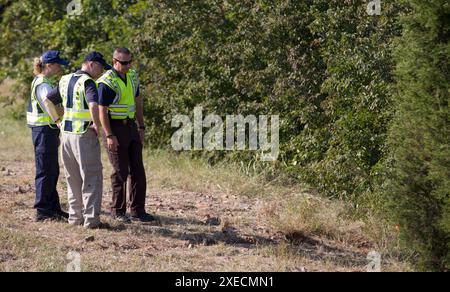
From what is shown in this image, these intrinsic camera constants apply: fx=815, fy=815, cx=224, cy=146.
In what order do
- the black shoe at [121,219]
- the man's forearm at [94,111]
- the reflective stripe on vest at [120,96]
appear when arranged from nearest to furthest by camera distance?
1. the man's forearm at [94,111]
2. the reflective stripe on vest at [120,96]
3. the black shoe at [121,219]

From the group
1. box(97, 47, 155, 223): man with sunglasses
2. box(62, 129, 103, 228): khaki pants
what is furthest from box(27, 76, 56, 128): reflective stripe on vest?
box(97, 47, 155, 223): man with sunglasses

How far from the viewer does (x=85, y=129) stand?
8.51 metres

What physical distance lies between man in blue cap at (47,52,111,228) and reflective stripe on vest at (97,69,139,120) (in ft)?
0.44

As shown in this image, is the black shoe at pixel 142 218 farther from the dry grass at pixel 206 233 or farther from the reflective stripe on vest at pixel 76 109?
the reflective stripe on vest at pixel 76 109

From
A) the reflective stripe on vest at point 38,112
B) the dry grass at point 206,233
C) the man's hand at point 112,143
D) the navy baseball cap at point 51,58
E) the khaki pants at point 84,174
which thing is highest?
the navy baseball cap at point 51,58

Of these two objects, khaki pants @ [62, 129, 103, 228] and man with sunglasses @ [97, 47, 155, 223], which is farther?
man with sunglasses @ [97, 47, 155, 223]

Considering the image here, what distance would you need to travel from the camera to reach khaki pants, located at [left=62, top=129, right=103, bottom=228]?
8516 mm

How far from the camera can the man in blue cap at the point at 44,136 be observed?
29.4ft

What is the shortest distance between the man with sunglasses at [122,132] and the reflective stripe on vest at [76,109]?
17 centimetres

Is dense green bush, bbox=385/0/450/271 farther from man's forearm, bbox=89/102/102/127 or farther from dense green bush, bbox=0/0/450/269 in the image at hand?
man's forearm, bbox=89/102/102/127

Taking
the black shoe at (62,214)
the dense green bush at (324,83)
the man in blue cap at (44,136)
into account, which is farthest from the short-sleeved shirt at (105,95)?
the dense green bush at (324,83)

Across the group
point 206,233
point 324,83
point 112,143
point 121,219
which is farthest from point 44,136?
point 324,83

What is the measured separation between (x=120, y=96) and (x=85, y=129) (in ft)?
1.89

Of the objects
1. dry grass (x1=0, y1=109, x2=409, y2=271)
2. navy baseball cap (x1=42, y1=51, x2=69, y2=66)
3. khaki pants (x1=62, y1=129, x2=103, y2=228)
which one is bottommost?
dry grass (x1=0, y1=109, x2=409, y2=271)
